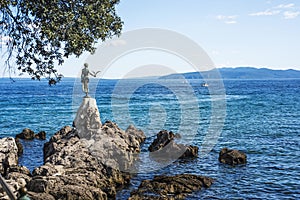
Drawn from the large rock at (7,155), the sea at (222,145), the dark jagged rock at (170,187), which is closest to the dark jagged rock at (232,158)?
the sea at (222,145)

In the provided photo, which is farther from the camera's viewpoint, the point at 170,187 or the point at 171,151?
the point at 171,151

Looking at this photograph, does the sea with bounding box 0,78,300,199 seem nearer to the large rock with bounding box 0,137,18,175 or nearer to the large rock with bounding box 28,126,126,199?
the large rock with bounding box 28,126,126,199

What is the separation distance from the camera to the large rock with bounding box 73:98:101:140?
122 ft

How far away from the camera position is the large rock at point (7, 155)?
31956 millimetres

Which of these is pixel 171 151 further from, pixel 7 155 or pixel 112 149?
pixel 7 155

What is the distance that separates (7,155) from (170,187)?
54.5 ft

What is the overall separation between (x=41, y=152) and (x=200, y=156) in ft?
63.5

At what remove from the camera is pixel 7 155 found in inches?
1293

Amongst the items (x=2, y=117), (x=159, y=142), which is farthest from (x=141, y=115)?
(x=159, y=142)

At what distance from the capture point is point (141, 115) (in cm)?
7844

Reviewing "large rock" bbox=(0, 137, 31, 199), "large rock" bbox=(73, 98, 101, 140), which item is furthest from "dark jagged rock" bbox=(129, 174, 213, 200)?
"large rock" bbox=(73, 98, 101, 140)

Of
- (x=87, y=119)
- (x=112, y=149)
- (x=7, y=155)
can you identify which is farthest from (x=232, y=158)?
(x=7, y=155)

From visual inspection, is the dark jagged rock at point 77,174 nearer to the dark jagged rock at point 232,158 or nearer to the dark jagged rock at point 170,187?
the dark jagged rock at point 170,187

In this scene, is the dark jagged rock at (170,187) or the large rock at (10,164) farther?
the large rock at (10,164)
